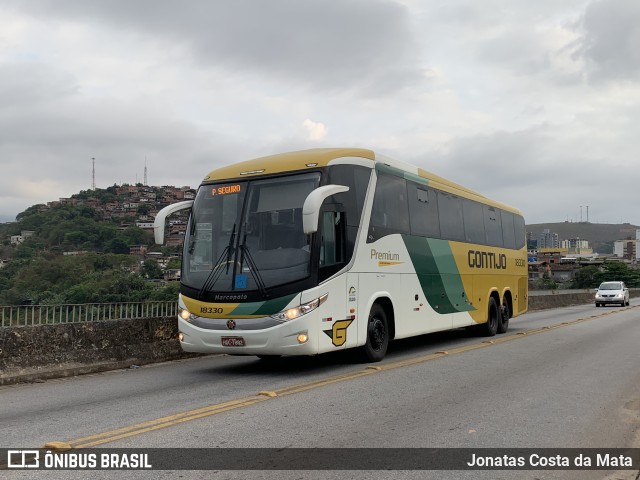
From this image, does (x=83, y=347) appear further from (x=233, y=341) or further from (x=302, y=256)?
(x=302, y=256)

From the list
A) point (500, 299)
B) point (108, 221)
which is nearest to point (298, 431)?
point (500, 299)

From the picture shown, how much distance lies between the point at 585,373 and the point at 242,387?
218 inches

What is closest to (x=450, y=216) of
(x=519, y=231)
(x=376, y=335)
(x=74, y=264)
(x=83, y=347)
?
(x=376, y=335)

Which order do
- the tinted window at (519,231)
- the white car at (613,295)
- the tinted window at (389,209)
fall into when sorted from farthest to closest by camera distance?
the white car at (613,295)
the tinted window at (519,231)
the tinted window at (389,209)

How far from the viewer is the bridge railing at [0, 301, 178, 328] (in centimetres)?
935

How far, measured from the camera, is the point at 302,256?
9.24m

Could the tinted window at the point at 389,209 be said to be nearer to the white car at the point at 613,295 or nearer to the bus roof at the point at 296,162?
the bus roof at the point at 296,162

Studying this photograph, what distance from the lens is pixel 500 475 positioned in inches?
187

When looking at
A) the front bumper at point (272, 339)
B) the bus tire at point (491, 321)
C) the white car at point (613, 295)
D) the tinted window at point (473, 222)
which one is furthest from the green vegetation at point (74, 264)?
the white car at point (613, 295)

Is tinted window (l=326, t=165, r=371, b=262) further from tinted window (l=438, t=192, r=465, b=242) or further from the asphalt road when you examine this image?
tinted window (l=438, t=192, r=465, b=242)

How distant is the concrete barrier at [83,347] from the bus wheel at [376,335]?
12.6 feet

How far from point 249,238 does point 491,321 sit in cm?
984

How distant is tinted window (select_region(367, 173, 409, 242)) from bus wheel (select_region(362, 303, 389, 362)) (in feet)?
4.47

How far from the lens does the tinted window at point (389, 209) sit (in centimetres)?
1095
